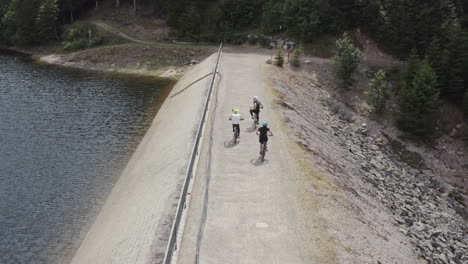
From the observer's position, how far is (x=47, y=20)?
283 ft

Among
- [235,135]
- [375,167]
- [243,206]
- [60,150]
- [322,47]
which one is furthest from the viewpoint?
[322,47]

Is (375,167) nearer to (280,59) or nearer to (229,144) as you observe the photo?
(229,144)

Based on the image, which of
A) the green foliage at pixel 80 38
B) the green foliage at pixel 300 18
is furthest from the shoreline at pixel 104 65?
the green foliage at pixel 300 18

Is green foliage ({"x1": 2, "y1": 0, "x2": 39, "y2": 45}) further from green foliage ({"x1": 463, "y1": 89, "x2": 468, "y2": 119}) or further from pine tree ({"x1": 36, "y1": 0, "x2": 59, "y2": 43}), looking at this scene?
green foliage ({"x1": 463, "y1": 89, "x2": 468, "y2": 119})

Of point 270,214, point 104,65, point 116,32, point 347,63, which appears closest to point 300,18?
point 347,63

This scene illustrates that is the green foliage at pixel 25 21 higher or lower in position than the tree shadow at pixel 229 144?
higher

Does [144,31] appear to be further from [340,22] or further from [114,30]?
[340,22]

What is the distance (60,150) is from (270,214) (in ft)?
78.0

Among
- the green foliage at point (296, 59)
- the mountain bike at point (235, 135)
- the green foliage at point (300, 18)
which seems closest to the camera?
the mountain bike at point (235, 135)

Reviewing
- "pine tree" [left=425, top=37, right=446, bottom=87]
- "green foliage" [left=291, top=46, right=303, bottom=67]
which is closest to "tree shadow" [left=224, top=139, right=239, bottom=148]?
"green foliage" [left=291, top=46, right=303, bottom=67]

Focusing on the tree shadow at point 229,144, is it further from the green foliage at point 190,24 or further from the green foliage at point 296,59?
the green foliage at point 190,24

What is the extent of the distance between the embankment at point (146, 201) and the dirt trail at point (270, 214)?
1.69 m

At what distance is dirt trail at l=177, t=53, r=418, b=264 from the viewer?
1675 cm

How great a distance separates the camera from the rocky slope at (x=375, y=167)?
1013 inches
